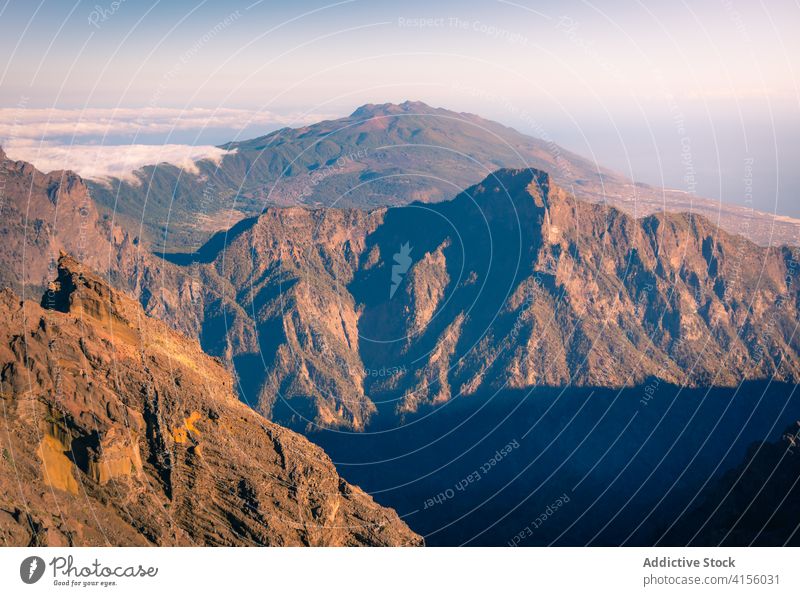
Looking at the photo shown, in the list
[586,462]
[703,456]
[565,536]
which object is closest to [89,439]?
[565,536]

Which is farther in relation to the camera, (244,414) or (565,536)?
(565,536)

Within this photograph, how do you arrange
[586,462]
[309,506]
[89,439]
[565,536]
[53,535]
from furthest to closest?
1. [586,462]
2. [565,536]
3. [309,506]
4. [89,439]
5. [53,535]

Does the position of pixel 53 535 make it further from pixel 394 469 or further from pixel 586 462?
pixel 586 462

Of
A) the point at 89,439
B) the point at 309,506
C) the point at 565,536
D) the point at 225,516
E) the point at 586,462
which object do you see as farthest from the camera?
the point at 586,462

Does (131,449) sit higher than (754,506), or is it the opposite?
(131,449)

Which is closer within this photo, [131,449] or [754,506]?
[131,449]

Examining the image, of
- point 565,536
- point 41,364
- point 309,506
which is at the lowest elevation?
point 565,536

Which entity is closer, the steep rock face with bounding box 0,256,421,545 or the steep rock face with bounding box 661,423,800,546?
the steep rock face with bounding box 0,256,421,545

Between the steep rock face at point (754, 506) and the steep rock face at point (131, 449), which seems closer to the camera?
the steep rock face at point (131, 449)
